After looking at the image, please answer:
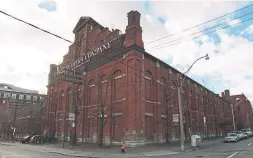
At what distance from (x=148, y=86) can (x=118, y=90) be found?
4.26 metres

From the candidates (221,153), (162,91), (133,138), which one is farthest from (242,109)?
(221,153)

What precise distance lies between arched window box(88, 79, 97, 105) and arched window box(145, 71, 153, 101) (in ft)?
27.3

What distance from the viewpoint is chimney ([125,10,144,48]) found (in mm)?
28984

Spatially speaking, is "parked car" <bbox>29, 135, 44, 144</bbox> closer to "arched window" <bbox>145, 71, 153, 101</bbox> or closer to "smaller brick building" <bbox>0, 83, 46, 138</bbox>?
"smaller brick building" <bbox>0, 83, 46, 138</bbox>

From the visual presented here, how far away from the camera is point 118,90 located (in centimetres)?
3086

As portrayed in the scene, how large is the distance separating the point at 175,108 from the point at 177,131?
3.83 m

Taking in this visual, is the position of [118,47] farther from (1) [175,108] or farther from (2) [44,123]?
(2) [44,123]

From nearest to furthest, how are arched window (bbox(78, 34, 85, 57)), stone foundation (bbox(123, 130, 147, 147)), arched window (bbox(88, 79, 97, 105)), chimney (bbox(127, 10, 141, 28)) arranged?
stone foundation (bbox(123, 130, 147, 147))
chimney (bbox(127, 10, 141, 28))
arched window (bbox(88, 79, 97, 105))
arched window (bbox(78, 34, 85, 57))

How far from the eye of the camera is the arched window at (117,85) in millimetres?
30491

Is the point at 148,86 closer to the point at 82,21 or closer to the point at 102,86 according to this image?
the point at 102,86

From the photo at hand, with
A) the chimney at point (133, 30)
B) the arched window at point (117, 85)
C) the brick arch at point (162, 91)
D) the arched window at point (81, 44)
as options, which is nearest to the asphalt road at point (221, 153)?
the brick arch at point (162, 91)

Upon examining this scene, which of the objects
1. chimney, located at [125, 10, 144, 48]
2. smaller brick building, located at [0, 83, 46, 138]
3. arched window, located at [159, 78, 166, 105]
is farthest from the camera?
smaller brick building, located at [0, 83, 46, 138]

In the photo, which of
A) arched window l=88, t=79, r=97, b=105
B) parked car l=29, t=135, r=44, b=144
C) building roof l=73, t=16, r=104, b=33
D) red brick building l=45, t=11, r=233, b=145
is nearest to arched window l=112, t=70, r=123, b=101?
red brick building l=45, t=11, r=233, b=145

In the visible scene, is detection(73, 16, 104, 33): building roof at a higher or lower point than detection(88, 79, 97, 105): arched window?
higher
